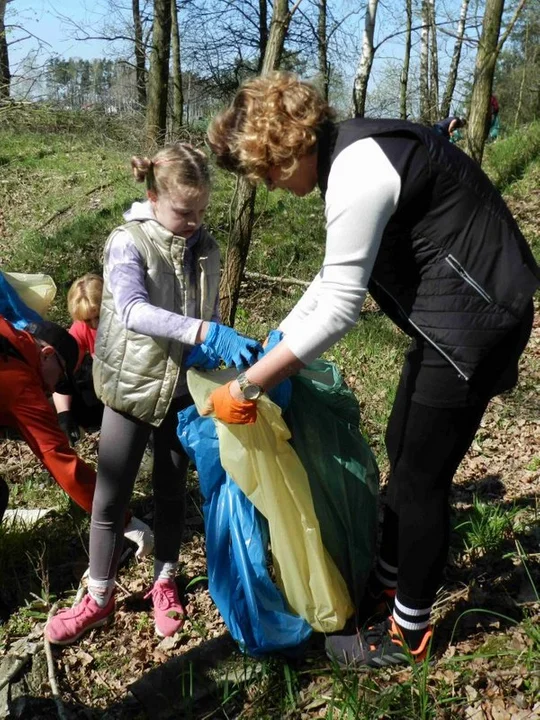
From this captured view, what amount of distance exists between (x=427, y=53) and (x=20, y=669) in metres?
17.3

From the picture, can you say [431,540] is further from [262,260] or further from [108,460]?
[262,260]

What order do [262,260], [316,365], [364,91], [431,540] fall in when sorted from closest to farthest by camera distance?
[431,540], [316,365], [262,260], [364,91]

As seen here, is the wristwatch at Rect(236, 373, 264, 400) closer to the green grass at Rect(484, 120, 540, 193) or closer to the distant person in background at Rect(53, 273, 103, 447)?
the distant person in background at Rect(53, 273, 103, 447)

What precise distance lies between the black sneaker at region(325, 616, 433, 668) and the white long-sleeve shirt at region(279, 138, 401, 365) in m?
1.10

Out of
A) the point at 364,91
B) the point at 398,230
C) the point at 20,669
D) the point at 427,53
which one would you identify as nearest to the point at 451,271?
the point at 398,230

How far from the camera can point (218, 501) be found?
231 cm

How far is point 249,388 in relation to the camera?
187 cm

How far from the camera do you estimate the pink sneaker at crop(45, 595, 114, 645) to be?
8.20ft

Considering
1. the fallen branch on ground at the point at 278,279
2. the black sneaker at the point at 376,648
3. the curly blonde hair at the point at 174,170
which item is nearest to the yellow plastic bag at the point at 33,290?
the curly blonde hair at the point at 174,170

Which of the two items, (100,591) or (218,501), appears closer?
(218,501)

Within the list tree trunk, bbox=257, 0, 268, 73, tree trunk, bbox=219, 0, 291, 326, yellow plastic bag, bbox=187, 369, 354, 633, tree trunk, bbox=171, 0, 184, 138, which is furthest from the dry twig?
tree trunk, bbox=257, 0, 268, 73

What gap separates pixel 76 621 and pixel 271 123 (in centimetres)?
193

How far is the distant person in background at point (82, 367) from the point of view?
13.1ft

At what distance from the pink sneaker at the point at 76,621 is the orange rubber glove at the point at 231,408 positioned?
108cm
